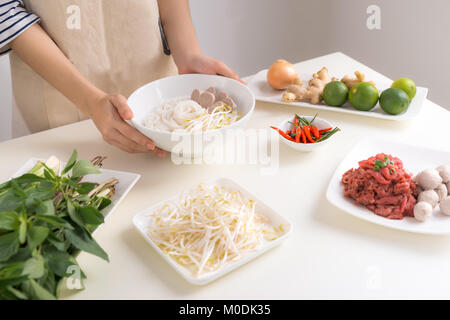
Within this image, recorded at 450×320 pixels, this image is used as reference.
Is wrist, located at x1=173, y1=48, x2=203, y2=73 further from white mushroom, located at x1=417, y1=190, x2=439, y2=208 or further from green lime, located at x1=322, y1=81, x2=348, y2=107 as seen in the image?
white mushroom, located at x1=417, y1=190, x2=439, y2=208

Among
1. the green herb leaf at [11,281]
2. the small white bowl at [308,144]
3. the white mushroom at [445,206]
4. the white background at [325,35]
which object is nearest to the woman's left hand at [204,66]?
the small white bowl at [308,144]

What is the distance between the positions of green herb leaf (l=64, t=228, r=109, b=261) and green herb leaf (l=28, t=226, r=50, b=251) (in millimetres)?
70

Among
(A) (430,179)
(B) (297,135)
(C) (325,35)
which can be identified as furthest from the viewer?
(C) (325,35)

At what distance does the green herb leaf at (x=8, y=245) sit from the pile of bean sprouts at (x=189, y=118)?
1.81 feet

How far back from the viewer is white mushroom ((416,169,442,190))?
1.07 m

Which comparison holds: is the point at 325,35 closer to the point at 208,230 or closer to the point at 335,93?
the point at 335,93

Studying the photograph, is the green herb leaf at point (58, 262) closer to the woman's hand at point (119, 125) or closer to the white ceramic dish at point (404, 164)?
the woman's hand at point (119, 125)

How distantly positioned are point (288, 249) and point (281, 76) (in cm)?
89

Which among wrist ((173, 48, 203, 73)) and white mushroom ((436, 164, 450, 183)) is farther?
wrist ((173, 48, 203, 73))

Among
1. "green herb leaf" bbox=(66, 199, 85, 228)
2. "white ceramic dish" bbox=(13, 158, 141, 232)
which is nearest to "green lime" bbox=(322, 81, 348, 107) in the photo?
"white ceramic dish" bbox=(13, 158, 141, 232)

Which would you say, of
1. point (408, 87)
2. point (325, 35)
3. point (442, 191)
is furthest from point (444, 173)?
point (325, 35)

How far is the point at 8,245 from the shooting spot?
80cm

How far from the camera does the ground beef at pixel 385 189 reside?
1.06m

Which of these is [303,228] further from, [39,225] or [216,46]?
[216,46]
